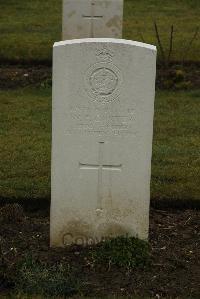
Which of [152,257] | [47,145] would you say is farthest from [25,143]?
[152,257]

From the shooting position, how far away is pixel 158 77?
12.2 meters

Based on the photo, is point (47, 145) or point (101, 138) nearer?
point (101, 138)

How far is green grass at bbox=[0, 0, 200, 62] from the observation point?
45.4ft

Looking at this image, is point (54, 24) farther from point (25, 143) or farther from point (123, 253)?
point (123, 253)

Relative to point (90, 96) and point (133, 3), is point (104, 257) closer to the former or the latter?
point (90, 96)

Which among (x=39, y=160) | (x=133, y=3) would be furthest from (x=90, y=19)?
(x=133, y=3)

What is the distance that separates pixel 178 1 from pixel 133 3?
3.74ft

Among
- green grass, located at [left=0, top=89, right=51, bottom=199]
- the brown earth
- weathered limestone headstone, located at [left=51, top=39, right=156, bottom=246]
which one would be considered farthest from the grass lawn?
weathered limestone headstone, located at [left=51, top=39, right=156, bottom=246]

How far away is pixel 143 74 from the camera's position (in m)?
5.59

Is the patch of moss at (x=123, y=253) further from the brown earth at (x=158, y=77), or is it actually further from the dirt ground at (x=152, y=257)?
the brown earth at (x=158, y=77)

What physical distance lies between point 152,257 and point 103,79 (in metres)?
1.29

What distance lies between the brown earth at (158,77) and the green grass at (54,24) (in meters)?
0.68

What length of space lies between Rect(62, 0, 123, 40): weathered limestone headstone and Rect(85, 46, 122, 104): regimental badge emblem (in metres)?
6.84

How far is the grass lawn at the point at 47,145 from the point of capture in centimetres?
721
